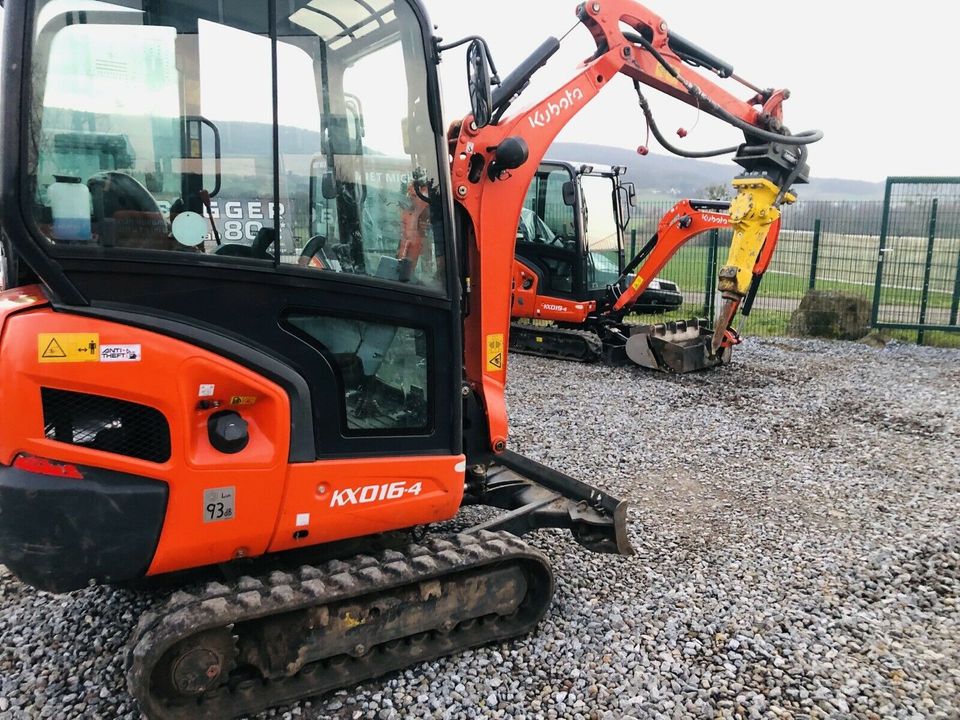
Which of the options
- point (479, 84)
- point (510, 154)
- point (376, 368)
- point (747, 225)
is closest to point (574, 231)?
point (747, 225)

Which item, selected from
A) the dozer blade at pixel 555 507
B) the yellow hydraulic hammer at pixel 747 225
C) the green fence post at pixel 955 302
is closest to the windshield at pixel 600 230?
the yellow hydraulic hammer at pixel 747 225

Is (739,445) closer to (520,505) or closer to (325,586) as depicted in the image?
(520,505)

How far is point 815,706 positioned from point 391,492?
6.33ft

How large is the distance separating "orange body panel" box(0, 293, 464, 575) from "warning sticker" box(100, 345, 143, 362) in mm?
14

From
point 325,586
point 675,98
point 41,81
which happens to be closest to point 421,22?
point 41,81

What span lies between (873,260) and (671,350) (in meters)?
4.82

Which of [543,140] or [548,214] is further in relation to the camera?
[548,214]

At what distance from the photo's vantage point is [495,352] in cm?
392

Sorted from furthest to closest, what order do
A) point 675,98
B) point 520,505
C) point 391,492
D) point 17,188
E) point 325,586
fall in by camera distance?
point 675,98 < point 520,505 < point 391,492 < point 325,586 < point 17,188

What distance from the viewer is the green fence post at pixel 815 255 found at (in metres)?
12.6

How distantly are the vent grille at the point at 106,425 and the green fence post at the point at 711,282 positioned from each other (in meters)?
11.5

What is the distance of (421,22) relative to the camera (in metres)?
3.12

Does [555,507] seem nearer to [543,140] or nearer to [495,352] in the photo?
[495,352]

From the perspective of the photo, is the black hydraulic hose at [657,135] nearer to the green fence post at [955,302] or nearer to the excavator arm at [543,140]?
the excavator arm at [543,140]
